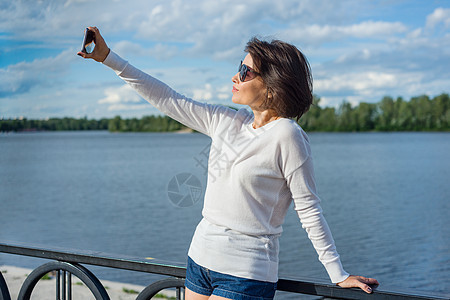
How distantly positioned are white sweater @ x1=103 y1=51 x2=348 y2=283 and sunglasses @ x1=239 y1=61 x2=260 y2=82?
157mm

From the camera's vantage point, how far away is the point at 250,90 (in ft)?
A: 5.07

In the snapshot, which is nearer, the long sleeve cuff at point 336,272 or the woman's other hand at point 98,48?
the long sleeve cuff at point 336,272

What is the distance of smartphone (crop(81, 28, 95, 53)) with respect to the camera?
1565 millimetres

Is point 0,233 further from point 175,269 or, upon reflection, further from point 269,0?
point 269,0

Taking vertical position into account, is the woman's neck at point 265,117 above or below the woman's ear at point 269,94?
below

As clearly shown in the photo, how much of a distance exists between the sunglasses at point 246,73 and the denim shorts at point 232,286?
0.57m

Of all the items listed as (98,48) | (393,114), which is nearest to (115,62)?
(98,48)

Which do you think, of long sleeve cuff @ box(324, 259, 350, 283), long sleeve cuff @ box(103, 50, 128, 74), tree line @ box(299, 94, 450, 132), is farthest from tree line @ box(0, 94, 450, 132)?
long sleeve cuff @ box(324, 259, 350, 283)

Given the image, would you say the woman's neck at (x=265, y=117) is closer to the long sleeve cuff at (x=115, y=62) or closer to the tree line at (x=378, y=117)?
the long sleeve cuff at (x=115, y=62)

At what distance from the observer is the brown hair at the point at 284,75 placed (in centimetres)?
148

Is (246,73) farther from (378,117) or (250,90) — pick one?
(378,117)

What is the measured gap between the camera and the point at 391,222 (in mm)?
22219

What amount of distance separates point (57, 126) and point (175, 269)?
6453 centimetres

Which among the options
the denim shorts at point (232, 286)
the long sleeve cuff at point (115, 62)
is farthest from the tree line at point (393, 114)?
the denim shorts at point (232, 286)
